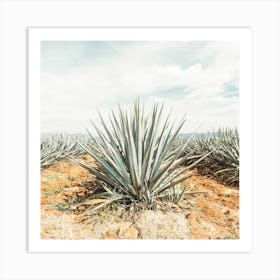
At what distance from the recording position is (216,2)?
219 centimetres

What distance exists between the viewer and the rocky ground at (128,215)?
2125 mm

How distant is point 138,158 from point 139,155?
2 centimetres

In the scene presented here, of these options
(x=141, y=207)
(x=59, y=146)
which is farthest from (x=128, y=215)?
(x=59, y=146)

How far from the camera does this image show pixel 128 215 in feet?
6.97

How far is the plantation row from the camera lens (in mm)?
2105

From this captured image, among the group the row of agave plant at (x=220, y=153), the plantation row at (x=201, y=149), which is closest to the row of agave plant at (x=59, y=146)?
the plantation row at (x=201, y=149)

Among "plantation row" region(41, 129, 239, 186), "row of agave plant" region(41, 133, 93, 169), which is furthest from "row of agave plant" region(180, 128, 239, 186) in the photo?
"row of agave plant" region(41, 133, 93, 169)

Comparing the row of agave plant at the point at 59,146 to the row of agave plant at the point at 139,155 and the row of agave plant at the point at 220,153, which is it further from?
the row of agave plant at the point at 220,153

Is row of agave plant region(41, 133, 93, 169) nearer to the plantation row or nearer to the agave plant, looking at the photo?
the plantation row

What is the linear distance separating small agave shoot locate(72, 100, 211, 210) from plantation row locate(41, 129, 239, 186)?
3 cm

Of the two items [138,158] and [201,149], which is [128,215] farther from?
[201,149]
